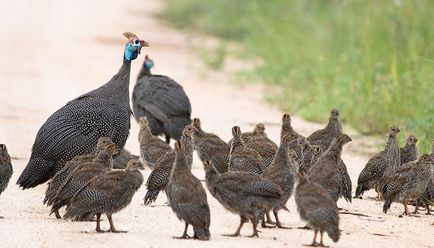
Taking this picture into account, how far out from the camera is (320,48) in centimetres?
2269

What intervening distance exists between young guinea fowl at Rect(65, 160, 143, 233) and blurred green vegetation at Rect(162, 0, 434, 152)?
5.33 meters

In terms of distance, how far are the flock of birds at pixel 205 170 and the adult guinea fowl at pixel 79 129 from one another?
1 centimetres

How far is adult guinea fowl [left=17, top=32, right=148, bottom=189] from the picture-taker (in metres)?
11.8

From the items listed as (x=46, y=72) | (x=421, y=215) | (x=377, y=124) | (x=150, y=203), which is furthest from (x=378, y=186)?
(x=46, y=72)

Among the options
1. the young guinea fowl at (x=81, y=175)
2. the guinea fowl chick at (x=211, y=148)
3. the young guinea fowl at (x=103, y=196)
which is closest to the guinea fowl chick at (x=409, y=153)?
the guinea fowl chick at (x=211, y=148)

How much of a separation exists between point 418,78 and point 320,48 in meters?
5.72

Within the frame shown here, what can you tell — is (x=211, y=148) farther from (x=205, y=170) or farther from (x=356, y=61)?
(x=356, y=61)

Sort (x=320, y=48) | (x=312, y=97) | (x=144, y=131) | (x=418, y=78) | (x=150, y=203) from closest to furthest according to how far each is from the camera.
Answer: (x=150, y=203) < (x=144, y=131) < (x=418, y=78) < (x=312, y=97) < (x=320, y=48)

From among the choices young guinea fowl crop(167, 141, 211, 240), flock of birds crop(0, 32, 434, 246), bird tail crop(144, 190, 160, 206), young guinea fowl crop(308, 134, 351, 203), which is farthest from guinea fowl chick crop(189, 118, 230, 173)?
young guinea fowl crop(167, 141, 211, 240)

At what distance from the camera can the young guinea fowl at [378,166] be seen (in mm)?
12430

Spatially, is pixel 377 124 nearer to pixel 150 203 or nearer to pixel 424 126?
pixel 424 126

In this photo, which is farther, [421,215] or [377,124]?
[377,124]

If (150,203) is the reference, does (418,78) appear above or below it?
above

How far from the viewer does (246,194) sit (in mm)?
9984
